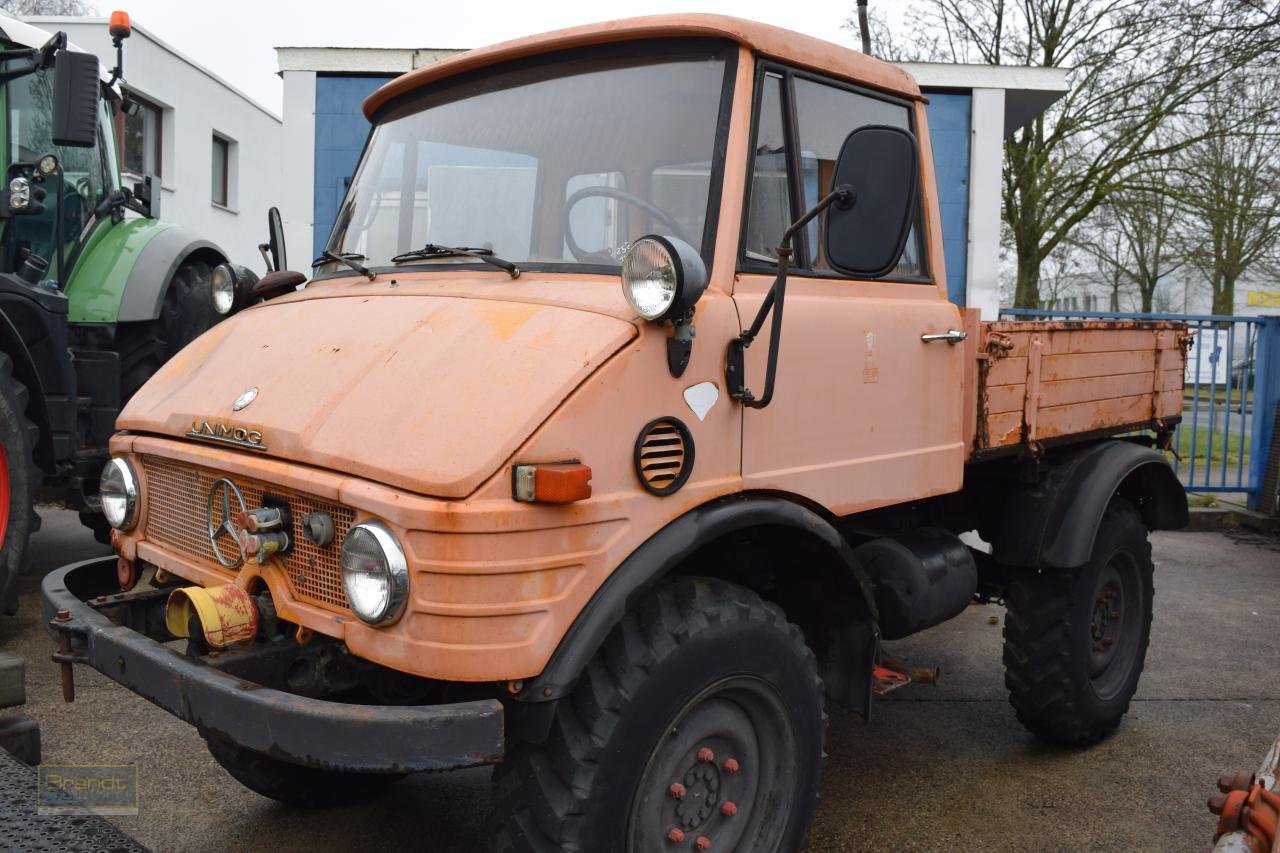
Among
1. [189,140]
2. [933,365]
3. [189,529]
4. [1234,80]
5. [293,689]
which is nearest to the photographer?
[293,689]

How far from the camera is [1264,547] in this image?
8.91 metres

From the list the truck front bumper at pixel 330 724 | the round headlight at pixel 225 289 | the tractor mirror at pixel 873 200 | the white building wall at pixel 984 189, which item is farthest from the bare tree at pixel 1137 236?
the truck front bumper at pixel 330 724

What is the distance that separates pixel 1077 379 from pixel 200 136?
18423 mm

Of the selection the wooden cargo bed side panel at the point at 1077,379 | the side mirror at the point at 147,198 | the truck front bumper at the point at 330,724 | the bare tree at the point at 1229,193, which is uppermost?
the bare tree at the point at 1229,193

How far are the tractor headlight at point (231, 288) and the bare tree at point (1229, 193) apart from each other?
1268cm

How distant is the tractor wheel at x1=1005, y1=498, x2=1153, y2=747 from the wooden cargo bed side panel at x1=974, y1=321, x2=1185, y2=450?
466mm

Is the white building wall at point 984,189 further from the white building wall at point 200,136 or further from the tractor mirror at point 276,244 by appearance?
the white building wall at point 200,136

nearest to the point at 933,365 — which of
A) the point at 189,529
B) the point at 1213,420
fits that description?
the point at 189,529

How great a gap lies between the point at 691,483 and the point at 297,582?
37.9 inches

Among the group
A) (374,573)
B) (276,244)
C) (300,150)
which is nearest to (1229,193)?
(300,150)

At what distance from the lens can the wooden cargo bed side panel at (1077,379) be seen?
12.9 feet

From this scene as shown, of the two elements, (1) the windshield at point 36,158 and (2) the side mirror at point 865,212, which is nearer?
(2) the side mirror at point 865,212

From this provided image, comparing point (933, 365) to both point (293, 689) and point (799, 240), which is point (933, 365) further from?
point (293, 689)

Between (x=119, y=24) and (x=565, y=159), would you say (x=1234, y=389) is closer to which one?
(x=565, y=159)
